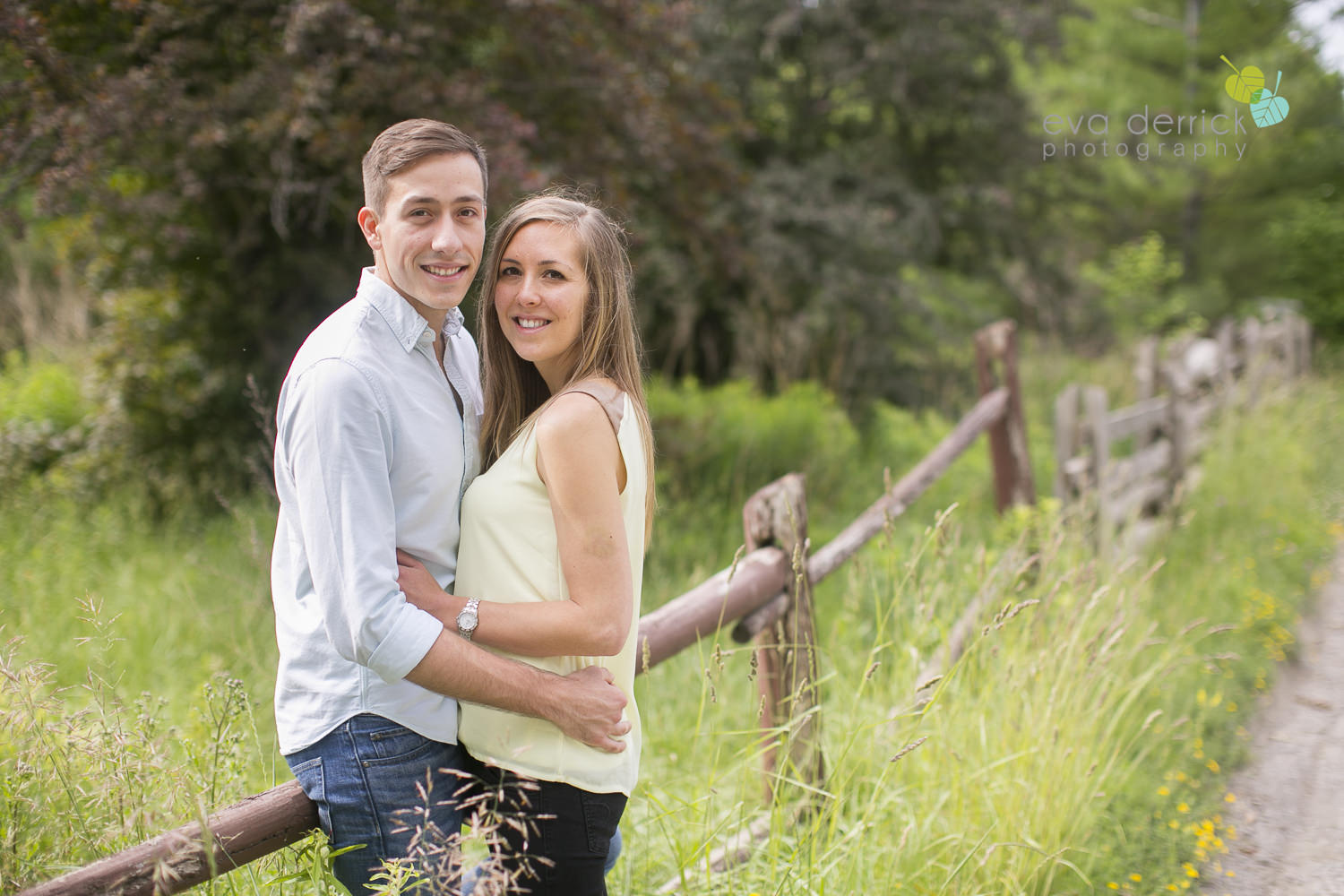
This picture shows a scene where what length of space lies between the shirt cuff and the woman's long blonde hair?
415mm

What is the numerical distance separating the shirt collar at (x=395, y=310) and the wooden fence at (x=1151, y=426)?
313cm

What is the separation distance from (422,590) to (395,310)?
49 cm

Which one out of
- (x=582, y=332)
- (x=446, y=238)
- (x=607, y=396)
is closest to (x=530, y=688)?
(x=607, y=396)

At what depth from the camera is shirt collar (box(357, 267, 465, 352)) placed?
5.25 feet

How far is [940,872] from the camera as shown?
2.57m

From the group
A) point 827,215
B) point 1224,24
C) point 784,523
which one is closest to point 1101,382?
point 827,215

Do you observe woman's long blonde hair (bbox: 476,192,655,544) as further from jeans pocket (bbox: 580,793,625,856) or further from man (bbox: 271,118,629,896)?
jeans pocket (bbox: 580,793,625,856)

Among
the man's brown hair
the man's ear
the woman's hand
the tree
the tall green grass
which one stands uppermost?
the tree

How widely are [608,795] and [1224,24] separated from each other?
19.6 meters

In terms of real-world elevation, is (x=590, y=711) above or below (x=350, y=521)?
below

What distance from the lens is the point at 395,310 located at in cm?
161

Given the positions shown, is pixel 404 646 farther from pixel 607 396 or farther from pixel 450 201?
pixel 450 201

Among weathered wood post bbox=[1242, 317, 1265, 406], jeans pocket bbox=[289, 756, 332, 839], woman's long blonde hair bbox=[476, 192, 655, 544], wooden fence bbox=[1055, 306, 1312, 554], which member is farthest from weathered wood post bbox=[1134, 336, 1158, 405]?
jeans pocket bbox=[289, 756, 332, 839]

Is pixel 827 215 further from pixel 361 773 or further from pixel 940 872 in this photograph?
pixel 361 773
